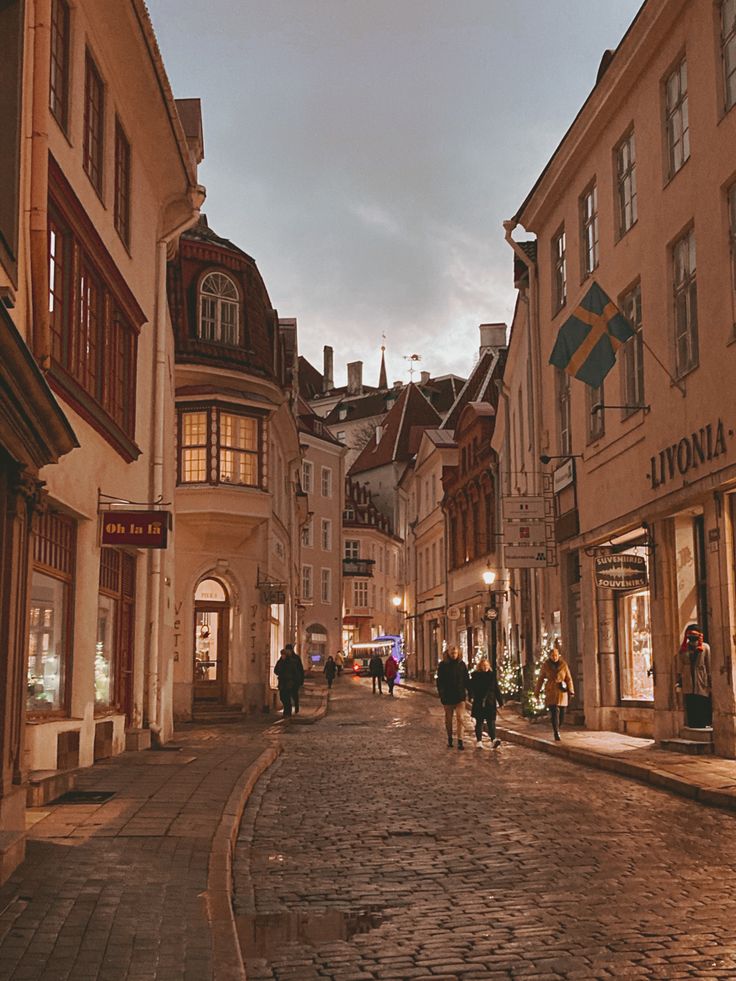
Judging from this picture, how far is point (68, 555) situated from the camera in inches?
570

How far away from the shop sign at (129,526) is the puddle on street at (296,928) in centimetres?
792

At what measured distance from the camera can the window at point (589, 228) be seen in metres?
23.7

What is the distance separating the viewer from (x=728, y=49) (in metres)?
16.8

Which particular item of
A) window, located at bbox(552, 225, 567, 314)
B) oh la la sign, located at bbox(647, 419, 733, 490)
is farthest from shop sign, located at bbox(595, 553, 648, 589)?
window, located at bbox(552, 225, 567, 314)

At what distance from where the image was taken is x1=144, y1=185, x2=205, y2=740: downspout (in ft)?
60.9

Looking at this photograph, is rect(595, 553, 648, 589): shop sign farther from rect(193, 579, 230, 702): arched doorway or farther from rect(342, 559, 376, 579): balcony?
rect(342, 559, 376, 579): balcony

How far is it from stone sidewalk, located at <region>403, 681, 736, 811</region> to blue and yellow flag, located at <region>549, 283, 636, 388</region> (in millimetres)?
5852

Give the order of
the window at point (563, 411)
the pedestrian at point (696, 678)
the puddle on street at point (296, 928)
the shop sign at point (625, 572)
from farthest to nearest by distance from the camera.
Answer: the window at point (563, 411)
the shop sign at point (625, 572)
the pedestrian at point (696, 678)
the puddle on street at point (296, 928)

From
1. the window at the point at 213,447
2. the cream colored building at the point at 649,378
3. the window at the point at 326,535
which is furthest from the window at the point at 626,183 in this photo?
the window at the point at 326,535

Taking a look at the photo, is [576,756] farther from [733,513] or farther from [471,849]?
[471,849]

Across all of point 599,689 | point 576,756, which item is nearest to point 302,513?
point 599,689

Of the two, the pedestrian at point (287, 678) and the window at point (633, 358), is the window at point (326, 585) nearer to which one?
the pedestrian at point (287, 678)

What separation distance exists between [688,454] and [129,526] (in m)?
8.37

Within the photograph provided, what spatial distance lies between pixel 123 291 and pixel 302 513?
3655 cm
